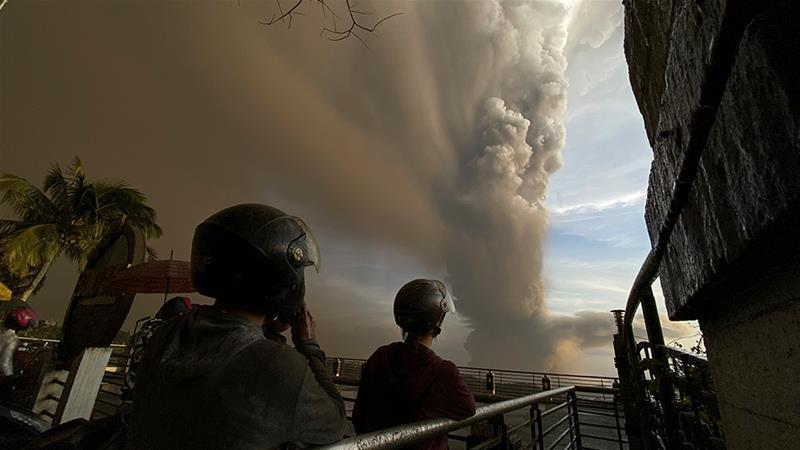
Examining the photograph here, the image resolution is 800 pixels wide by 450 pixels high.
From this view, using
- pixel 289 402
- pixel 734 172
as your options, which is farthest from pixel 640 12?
pixel 289 402

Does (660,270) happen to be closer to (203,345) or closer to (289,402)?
(289,402)

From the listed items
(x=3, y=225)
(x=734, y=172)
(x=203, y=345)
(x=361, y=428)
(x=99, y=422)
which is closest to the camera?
(x=734, y=172)

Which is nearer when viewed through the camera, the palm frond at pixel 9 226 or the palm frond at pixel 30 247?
the palm frond at pixel 30 247

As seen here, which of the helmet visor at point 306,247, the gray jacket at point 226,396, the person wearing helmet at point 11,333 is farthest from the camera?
the person wearing helmet at point 11,333

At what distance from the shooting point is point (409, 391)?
2.16m

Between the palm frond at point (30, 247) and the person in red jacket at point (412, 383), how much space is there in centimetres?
1709

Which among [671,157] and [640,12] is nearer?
[671,157]

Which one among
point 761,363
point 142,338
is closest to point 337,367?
point 142,338

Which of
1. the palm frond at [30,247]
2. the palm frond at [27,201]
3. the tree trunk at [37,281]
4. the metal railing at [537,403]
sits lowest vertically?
the metal railing at [537,403]

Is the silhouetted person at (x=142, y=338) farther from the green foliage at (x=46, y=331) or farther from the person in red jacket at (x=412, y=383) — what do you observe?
the green foliage at (x=46, y=331)

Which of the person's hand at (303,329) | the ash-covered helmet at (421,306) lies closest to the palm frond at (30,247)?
the ash-covered helmet at (421,306)

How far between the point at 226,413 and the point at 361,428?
1.61m

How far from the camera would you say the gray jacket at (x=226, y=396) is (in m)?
1.05

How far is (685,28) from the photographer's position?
66 cm
